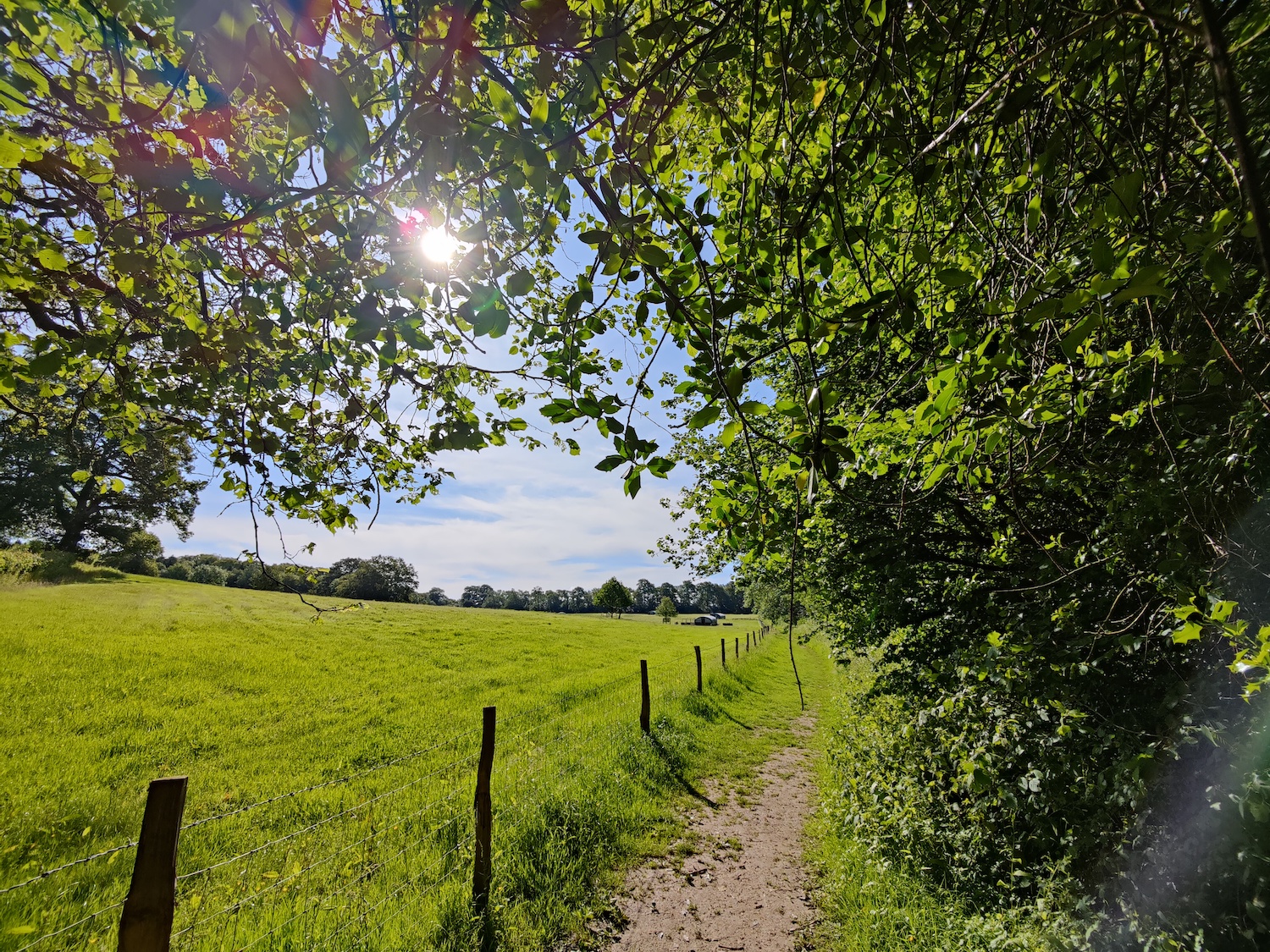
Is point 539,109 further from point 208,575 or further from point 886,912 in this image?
point 208,575

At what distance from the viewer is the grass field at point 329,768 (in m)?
4.62

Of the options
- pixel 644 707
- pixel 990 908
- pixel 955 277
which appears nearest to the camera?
pixel 955 277

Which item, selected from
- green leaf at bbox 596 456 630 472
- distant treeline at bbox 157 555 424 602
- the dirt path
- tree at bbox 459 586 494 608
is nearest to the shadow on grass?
the dirt path

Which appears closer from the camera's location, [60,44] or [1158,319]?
[60,44]

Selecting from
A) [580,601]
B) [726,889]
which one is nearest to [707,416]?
[726,889]

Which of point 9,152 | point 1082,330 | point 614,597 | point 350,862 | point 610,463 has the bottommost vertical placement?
point 350,862

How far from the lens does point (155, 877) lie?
8.91ft

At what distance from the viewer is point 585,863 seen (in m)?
5.52

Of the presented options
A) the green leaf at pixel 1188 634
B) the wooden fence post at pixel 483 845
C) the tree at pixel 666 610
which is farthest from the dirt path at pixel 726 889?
the tree at pixel 666 610

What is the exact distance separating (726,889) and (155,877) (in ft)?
16.4

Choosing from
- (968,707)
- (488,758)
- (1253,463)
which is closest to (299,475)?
(488,758)

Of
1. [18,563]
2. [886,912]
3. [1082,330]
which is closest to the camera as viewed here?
[1082,330]

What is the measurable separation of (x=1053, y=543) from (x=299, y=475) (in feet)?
18.9

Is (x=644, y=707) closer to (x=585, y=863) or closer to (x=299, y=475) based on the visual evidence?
(x=585, y=863)
